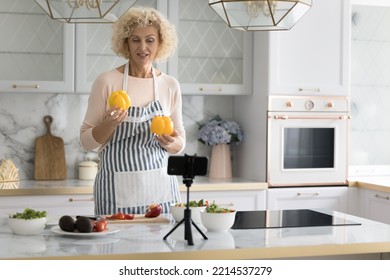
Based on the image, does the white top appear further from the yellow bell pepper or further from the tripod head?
the tripod head

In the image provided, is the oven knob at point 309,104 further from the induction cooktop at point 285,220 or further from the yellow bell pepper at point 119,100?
the yellow bell pepper at point 119,100

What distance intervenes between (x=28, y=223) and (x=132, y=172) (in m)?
0.85

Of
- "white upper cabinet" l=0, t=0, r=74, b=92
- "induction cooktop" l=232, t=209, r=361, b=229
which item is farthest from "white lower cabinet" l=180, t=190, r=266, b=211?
"induction cooktop" l=232, t=209, r=361, b=229

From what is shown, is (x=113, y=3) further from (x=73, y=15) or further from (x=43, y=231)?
(x=43, y=231)

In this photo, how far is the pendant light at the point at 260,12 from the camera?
2.63 metres

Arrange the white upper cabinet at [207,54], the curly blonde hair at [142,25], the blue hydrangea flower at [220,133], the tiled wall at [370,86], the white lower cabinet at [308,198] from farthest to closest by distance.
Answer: the tiled wall at [370,86], the blue hydrangea flower at [220,133], the white upper cabinet at [207,54], the white lower cabinet at [308,198], the curly blonde hair at [142,25]

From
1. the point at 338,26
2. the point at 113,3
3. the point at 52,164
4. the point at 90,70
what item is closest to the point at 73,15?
the point at 113,3

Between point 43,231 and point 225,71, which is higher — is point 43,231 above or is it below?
below

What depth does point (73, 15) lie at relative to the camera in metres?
2.64

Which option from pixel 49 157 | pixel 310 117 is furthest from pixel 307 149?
pixel 49 157

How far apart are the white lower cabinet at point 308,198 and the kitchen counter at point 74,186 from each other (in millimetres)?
116

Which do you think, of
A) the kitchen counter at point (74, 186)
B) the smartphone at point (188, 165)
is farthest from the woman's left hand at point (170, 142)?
the kitchen counter at point (74, 186)

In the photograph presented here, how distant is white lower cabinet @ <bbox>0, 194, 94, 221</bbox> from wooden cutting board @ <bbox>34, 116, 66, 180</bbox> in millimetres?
489
